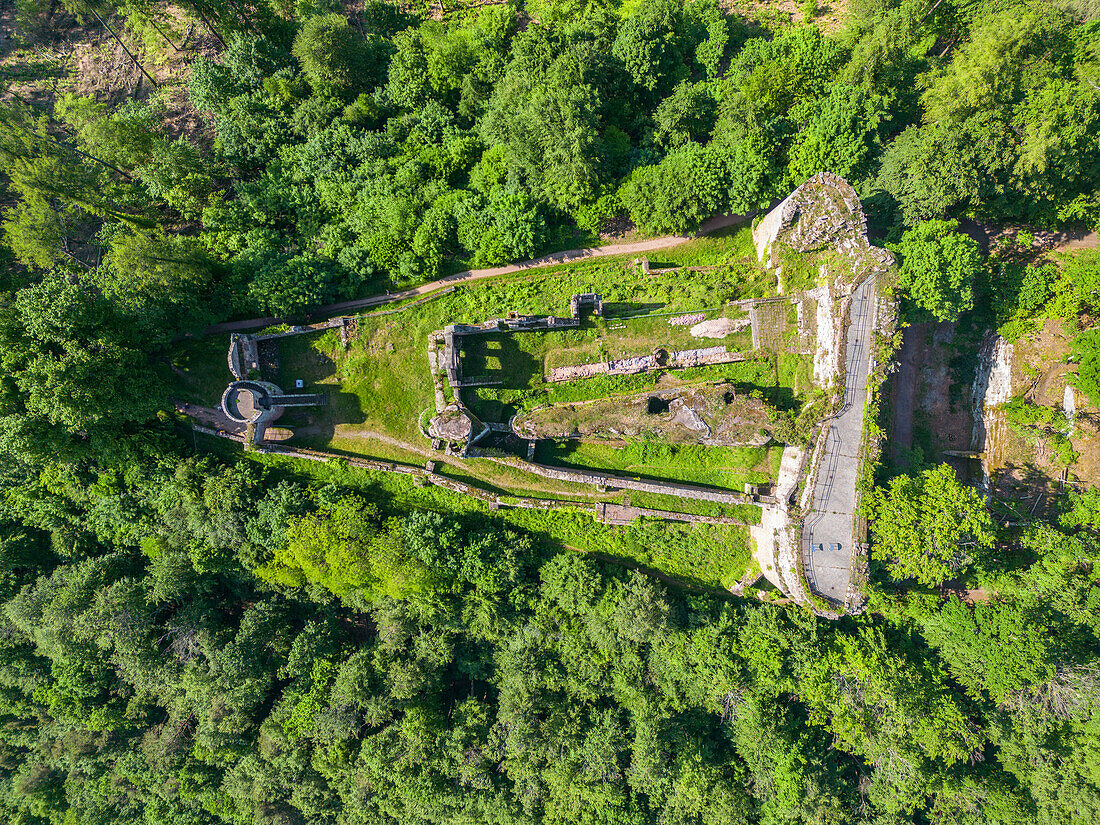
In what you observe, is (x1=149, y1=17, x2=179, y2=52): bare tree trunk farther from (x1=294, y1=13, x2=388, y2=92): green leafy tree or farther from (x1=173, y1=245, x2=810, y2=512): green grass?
(x1=173, y1=245, x2=810, y2=512): green grass

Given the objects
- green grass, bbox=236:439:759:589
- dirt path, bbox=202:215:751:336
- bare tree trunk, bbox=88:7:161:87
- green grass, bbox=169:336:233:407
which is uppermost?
bare tree trunk, bbox=88:7:161:87

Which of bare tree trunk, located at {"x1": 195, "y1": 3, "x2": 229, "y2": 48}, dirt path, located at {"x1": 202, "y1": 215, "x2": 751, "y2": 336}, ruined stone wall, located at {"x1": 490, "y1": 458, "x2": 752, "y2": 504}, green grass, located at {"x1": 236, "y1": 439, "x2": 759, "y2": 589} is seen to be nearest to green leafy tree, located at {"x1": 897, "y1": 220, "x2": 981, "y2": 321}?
dirt path, located at {"x1": 202, "y1": 215, "x2": 751, "y2": 336}

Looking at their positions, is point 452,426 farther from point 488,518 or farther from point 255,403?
point 255,403

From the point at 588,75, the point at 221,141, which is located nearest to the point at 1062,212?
the point at 588,75

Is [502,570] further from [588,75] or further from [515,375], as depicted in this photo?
[588,75]

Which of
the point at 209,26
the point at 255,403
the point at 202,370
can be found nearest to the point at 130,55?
the point at 209,26
